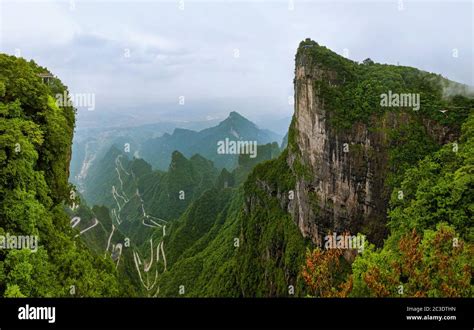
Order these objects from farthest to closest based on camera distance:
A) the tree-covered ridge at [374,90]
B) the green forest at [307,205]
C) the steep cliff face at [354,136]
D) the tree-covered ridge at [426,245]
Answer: the steep cliff face at [354,136]
the tree-covered ridge at [374,90]
the green forest at [307,205]
the tree-covered ridge at [426,245]

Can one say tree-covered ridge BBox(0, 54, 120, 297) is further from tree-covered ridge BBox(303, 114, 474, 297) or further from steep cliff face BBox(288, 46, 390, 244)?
steep cliff face BBox(288, 46, 390, 244)

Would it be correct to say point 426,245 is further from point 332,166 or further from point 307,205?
point 307,205

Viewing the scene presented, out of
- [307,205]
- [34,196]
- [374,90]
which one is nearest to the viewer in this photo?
[34,196]

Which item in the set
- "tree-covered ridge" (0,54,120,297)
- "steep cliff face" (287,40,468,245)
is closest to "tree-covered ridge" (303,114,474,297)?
"steep cliff face" (287,40,468,245)

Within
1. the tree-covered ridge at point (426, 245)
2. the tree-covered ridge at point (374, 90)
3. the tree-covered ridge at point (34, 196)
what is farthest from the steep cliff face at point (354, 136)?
the tree-covered ridge at point (34, 196)

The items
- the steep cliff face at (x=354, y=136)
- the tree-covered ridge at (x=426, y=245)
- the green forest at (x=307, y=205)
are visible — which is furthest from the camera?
the steep cliff face at (x=354, y=136)

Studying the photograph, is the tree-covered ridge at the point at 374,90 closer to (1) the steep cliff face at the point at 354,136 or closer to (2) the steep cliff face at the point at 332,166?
(1) the steep cliff face at the point at 354,136

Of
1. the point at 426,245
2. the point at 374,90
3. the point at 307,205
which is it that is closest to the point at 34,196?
the point at 426,245
